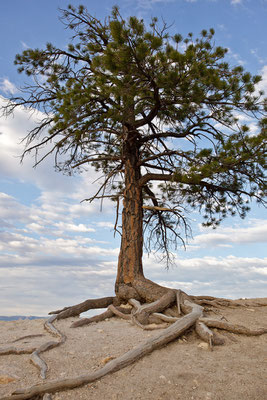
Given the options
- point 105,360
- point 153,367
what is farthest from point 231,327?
point 105,360

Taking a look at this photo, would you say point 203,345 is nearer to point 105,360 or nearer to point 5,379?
point 105,360

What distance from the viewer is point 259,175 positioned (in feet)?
29.9

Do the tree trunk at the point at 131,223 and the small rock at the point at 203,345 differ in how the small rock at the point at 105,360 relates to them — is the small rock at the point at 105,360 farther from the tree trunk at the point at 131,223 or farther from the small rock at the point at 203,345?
the tree trunk at the point at 131,223

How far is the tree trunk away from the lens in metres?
8.77

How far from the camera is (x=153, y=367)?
15.2ft

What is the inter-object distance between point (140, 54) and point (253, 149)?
3.30 meters

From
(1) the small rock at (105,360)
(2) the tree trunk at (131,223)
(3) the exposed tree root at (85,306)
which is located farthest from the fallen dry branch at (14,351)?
(2) the tree trunk at (131,223)

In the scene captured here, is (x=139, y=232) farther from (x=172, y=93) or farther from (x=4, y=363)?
(x=4, y=363)

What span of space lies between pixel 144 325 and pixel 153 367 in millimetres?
2201

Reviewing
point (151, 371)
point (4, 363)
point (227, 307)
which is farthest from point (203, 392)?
point (227, 307)

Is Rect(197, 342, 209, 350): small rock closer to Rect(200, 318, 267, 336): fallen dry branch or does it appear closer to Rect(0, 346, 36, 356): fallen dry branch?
Rect(200, 318, 267, 336): fallen dry branch

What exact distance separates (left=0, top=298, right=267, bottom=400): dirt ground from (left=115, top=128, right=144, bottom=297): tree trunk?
2.16 metres

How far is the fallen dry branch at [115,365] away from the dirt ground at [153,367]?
0.24 feet

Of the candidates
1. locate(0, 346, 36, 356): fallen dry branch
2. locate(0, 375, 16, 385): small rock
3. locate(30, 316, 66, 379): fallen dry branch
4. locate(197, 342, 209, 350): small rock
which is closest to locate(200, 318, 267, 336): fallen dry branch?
locate(197, 342, 209, 350): small rock
